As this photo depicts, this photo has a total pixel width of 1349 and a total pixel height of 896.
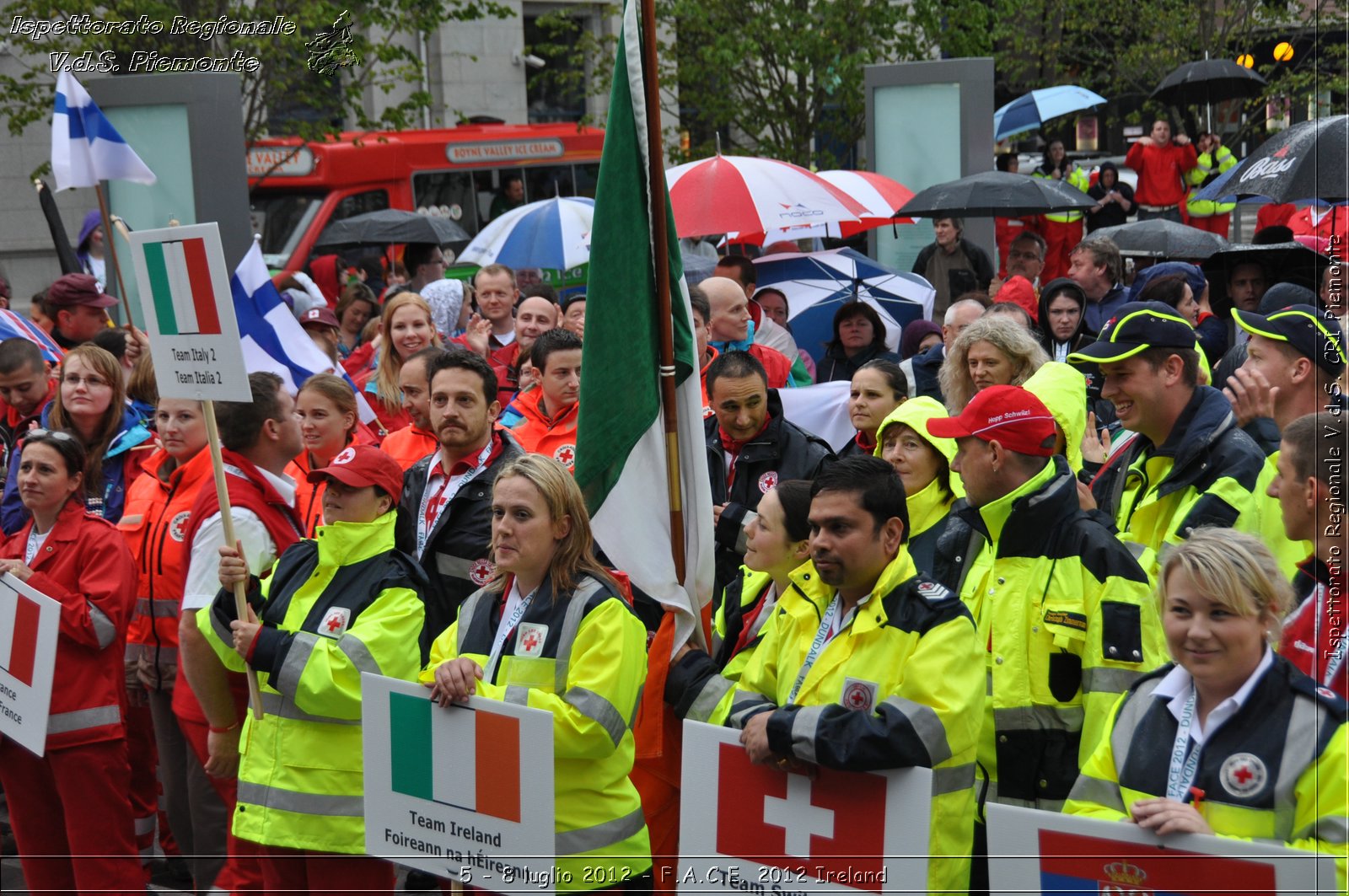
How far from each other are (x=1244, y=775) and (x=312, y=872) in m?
2.98

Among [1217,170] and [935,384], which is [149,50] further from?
[1217,170]

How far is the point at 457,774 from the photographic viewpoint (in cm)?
414

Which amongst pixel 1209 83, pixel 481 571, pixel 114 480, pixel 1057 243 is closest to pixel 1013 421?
pixel 481 571

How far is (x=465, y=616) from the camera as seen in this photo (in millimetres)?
4477

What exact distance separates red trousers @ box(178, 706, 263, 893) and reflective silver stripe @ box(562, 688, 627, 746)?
1.44 m

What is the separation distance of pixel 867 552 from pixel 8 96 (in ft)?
43.3

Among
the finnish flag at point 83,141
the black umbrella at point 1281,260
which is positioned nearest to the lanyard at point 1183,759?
the black umbrella at point 1281,260

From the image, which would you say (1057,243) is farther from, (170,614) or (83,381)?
(170,614)

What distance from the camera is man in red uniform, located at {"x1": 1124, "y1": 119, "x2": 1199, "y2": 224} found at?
60.2ft

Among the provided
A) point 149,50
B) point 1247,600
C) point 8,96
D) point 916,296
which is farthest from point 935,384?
point 8,96

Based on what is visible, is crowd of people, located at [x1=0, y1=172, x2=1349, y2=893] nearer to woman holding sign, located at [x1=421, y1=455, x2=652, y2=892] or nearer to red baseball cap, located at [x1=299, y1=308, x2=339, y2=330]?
woman holding sign, located at [x1=421, y1=455, x2=652, y2=892]

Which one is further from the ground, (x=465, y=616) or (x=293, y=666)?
(x=465, y=616)

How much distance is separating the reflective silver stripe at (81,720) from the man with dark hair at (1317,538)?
4.26m

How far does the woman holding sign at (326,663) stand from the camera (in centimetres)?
455
